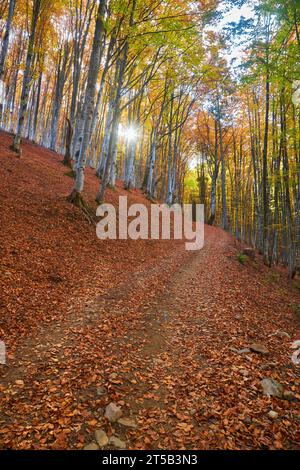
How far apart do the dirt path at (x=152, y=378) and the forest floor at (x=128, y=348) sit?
17 millimetres

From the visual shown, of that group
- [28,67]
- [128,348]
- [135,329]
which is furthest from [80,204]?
[28,67]

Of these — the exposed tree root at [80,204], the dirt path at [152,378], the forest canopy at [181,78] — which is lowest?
the dirt path at [152,378]

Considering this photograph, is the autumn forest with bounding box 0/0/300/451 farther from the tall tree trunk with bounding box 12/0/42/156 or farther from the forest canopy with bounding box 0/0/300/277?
the tall tree trunk with bounding box 12/0/42/156

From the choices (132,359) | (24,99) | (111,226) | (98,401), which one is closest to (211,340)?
(132,359)

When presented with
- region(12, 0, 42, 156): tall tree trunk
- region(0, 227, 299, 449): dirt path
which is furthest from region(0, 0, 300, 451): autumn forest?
region(12, 0, 42, 156): tall tree trunk

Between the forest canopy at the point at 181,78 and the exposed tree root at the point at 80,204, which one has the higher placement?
the forest canopy at the point at 181,78

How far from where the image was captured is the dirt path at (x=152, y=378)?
10.9ft

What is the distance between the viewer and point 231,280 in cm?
1080

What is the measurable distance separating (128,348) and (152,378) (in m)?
0.86

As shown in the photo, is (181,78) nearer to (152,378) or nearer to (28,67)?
(28,67)

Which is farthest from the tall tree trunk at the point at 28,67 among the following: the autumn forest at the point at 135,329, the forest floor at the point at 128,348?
the forest floor at the point at 128,348

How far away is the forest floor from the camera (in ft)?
11.2

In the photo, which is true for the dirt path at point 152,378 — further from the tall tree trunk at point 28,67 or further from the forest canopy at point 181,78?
the tall tree trunk at point 28,67

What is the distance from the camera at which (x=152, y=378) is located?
4398 mm
